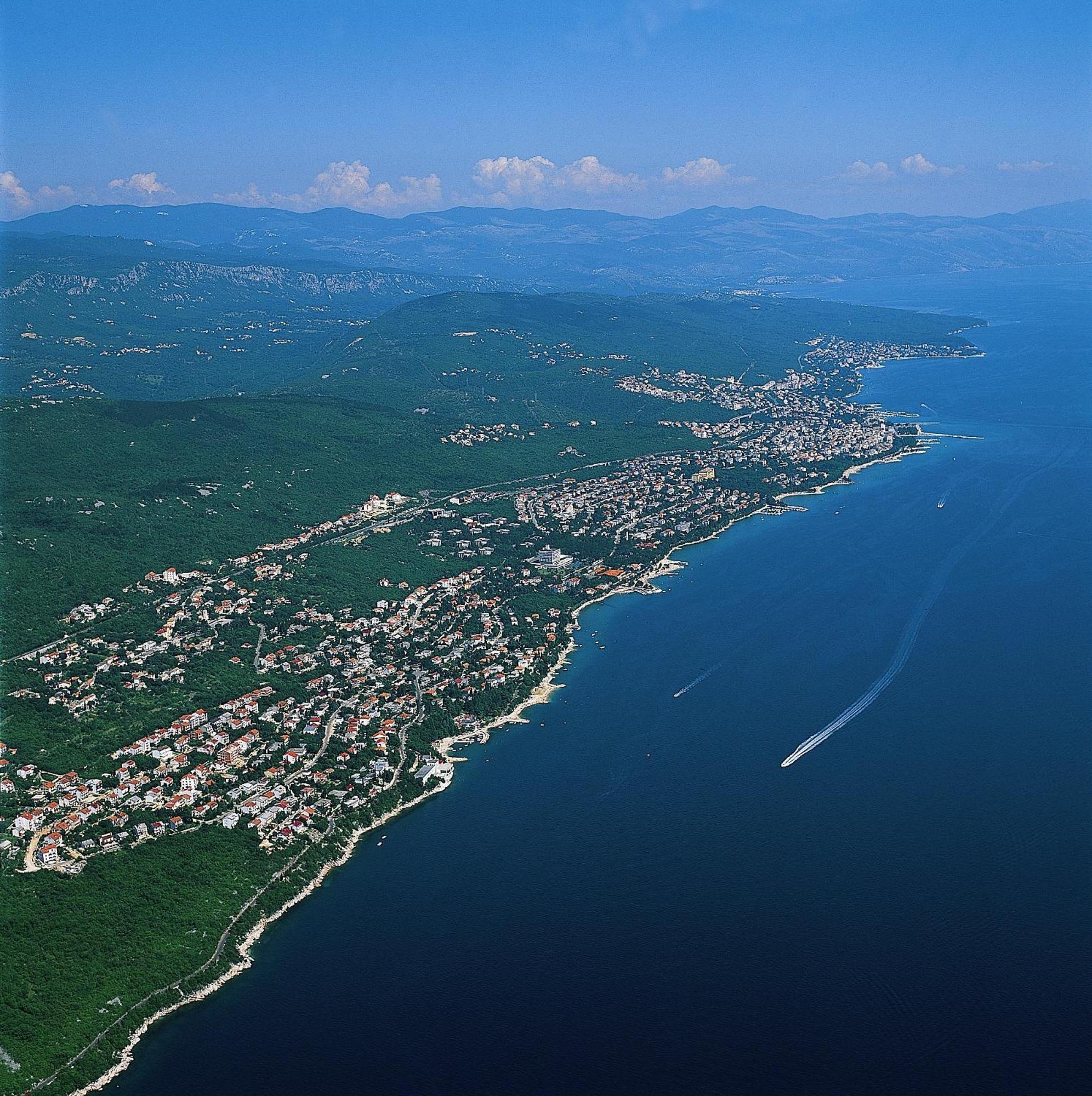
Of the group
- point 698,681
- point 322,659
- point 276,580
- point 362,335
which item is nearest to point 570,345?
point 362,335

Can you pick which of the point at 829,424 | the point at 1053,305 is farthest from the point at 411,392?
the point at 1053,305

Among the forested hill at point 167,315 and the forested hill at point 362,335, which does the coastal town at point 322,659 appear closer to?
the forested hill at point 362,335

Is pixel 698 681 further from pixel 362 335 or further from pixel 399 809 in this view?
pixel 362 335

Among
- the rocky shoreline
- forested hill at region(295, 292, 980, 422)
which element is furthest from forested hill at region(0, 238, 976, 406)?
the rocky shoreline

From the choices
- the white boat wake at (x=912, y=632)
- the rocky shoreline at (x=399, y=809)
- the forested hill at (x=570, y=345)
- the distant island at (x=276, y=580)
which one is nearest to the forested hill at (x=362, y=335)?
the forested hill at (x=570, y=345)

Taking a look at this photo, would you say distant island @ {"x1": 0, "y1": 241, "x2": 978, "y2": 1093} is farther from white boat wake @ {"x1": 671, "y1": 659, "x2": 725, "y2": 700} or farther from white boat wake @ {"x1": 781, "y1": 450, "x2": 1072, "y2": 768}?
white boat wake @ {"x1": 781, "y1": 450, "x2": 1072, "y2": 768}

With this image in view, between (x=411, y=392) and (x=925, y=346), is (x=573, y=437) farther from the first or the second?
(x=925, y=346)
